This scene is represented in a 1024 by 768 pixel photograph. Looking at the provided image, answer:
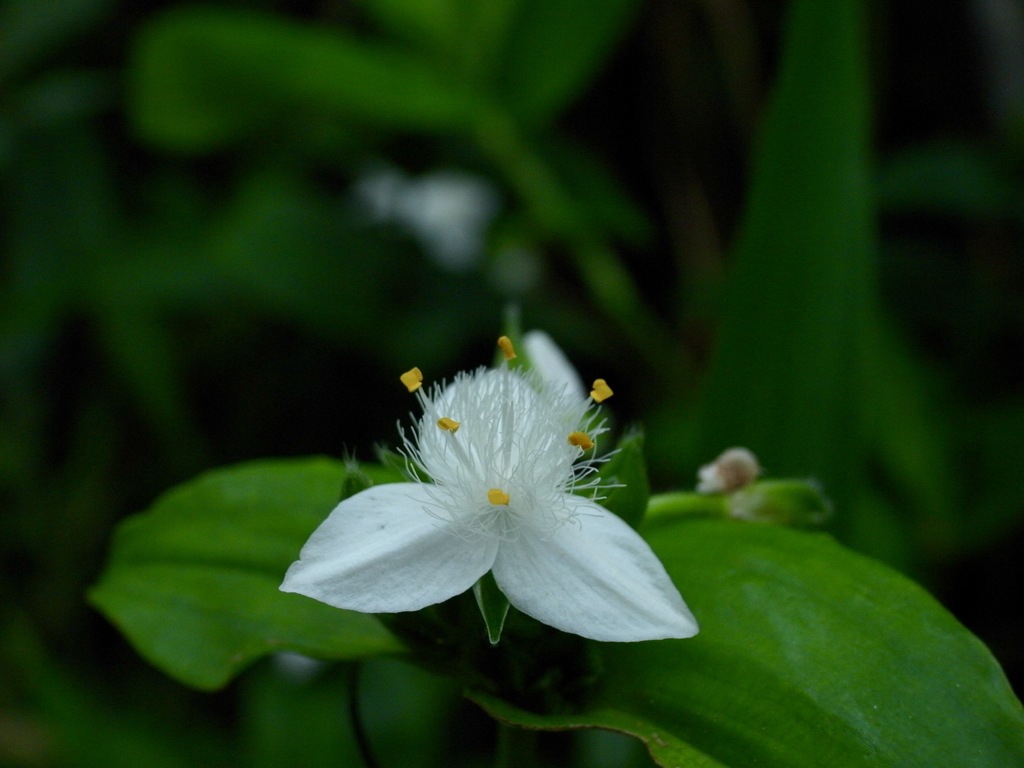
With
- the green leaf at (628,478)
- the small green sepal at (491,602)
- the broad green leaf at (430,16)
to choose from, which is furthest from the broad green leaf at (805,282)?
the broad green leaf at (430,16)

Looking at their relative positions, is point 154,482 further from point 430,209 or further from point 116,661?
point 430,209

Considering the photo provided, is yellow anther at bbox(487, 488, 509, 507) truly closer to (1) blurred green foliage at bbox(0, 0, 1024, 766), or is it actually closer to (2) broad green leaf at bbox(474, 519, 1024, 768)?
(2) broad green leaf at bbox(474, 519, 1024, 768)

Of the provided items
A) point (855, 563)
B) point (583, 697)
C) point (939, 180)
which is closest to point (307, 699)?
point (583, 697)

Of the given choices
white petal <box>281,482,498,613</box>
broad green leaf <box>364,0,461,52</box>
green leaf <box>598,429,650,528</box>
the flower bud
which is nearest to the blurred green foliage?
broad green leaf <box>364,0,461,52</box>

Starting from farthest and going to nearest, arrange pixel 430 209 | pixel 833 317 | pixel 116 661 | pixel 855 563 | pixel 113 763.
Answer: pixel 430 209 < pixel 116 661 < pixel 113 763 < pixel 833 317 < pixel 855 563

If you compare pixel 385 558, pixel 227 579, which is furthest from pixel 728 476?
pixel 227 579

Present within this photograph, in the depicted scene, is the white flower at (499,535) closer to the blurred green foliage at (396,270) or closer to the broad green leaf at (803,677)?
the broad green leaf at (803,677)
